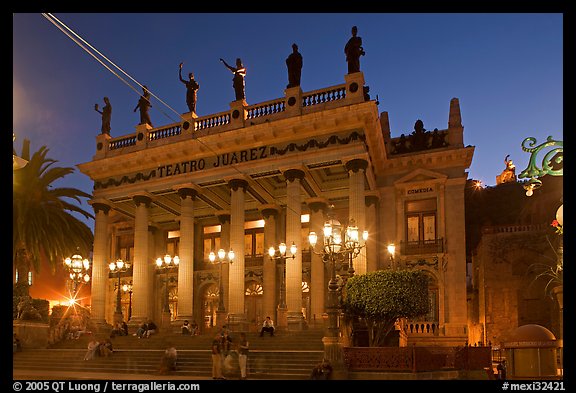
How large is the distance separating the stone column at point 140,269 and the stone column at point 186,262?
2.23 meters

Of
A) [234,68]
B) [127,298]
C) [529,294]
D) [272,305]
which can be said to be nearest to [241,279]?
[272,305]

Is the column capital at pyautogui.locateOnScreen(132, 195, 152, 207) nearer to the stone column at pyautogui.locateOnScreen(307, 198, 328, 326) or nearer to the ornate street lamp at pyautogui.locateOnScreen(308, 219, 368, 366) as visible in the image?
the stone column at pyautogui.locateOnScreen(307, 198, 328, 326)

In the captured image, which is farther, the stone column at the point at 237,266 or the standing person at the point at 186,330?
the standing person at the point at 186,330

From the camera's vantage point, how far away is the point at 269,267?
3275 centimetres

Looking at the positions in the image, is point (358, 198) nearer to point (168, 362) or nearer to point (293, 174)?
point (293, 174)

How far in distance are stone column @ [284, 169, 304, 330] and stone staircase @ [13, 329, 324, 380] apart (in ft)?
2.72

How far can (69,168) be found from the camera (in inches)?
1112

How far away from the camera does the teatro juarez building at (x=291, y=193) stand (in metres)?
27.7

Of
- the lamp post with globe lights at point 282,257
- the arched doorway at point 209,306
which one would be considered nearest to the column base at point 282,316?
the lamp post with globe lights at point 282,257

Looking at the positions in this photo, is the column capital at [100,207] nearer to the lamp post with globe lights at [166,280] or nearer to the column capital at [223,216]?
the lamp post with globe lights at [166,280]

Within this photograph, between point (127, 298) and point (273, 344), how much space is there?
17434mm

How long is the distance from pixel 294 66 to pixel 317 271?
1003cm

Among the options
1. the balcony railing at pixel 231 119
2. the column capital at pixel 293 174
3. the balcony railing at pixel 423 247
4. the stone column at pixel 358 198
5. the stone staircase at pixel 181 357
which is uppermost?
the balcony railing at pixel 231 119
